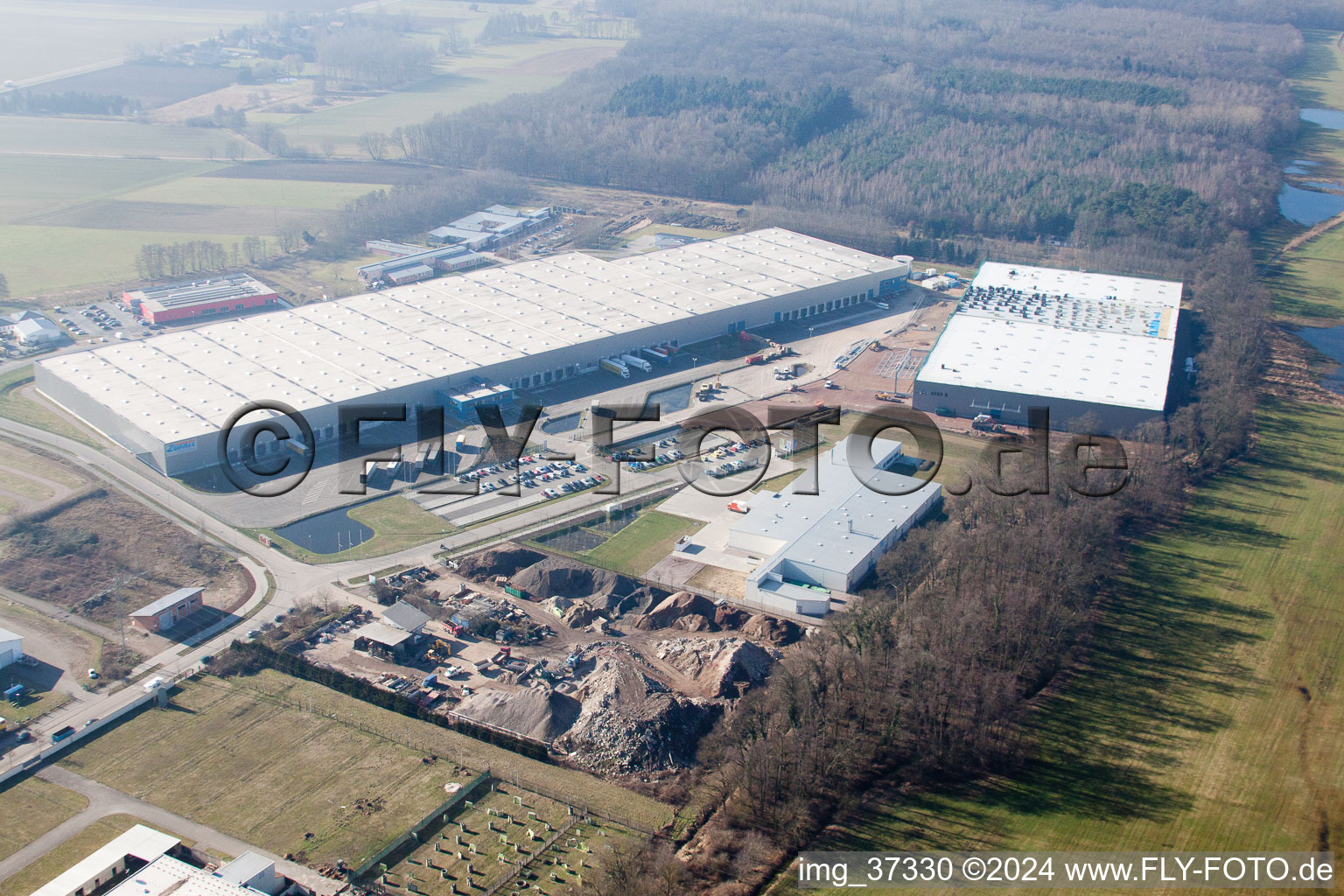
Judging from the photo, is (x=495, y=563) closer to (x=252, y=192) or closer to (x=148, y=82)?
(x=252, y=192)

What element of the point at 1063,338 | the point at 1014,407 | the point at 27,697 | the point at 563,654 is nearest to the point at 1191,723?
the point at 563,654

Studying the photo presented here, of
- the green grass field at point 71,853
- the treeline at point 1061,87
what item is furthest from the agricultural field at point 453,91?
the green grass field at point 71,853

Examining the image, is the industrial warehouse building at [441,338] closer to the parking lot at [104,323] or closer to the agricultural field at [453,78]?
the parking lot at [104,323]

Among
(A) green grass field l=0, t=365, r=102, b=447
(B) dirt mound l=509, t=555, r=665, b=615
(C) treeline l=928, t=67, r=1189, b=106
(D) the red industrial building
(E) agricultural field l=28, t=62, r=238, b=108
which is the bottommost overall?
(B) dirt mound l=509, t=555, r=665, b=615

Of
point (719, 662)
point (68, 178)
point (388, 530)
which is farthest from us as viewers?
point (68, 178)

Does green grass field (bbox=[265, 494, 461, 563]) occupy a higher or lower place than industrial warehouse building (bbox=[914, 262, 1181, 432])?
lower

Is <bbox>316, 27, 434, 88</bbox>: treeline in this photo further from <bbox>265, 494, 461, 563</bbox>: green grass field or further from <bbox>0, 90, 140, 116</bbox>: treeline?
<bbox>265, 494, 461, 563</bbox>: green grass field

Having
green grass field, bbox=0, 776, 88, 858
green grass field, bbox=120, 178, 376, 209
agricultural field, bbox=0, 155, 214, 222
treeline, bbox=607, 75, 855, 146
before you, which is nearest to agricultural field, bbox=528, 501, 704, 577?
green grass field, bbox=0, 776, 88, 858
